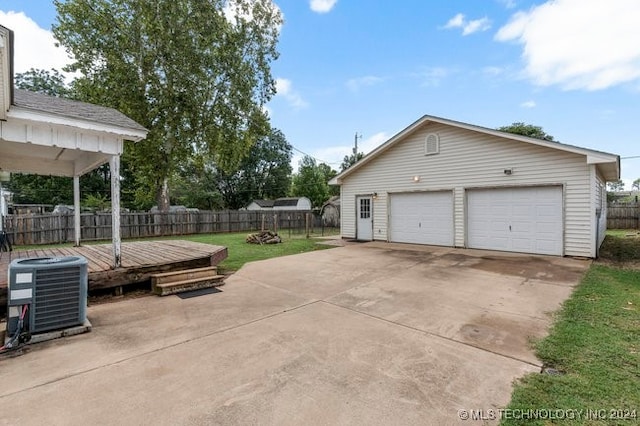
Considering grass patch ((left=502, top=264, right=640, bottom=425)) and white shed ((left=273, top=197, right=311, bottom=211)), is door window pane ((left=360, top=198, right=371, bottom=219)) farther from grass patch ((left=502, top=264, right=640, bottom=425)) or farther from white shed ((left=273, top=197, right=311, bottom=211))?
white shed ((left=273, top=197, right=311, bottom=211))

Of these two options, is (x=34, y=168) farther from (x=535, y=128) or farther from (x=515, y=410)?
(x=535, y=128)

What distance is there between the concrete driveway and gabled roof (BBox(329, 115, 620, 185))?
4458 mm

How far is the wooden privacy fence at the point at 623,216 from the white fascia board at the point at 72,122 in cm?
2335

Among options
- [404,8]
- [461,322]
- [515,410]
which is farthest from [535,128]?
[515,410]

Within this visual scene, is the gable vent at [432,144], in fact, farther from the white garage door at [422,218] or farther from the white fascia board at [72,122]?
the white fascia board at [72,122]

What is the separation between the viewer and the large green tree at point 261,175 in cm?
3544

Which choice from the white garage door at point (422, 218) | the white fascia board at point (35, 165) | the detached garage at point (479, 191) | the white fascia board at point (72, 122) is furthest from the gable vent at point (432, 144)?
the white fascia board at point (35, 165)

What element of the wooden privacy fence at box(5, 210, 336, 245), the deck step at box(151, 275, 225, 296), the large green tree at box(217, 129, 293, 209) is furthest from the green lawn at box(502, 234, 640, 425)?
the large green tree at box(217, 129, 293, 209)

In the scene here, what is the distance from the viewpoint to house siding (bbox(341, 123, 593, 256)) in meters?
8.20

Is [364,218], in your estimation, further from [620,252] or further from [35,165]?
[35,165]

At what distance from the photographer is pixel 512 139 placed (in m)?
9.06

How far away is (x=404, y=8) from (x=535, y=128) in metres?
21.0

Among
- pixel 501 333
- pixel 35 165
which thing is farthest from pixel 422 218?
pixel 35 165

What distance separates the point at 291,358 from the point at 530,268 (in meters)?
6.62
